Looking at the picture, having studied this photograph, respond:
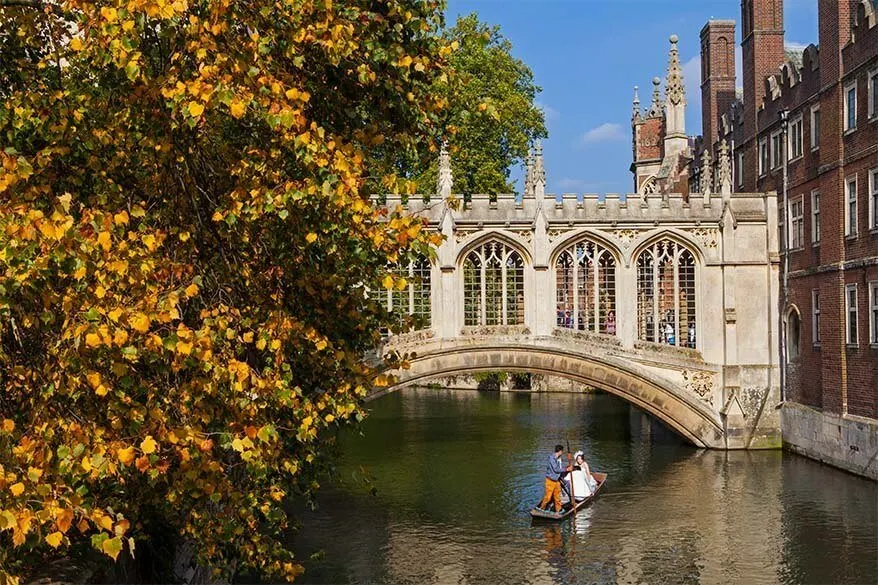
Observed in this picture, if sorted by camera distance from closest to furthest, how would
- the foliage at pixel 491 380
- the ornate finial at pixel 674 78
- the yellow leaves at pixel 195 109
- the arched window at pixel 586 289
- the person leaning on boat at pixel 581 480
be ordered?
the yellow leaves at pixel 195 109, the person leaning on boat at pixel 581 480, the arched window at pixel 586 289, the ornate finial at pixel 674 78, the foliage at pixel 491 380

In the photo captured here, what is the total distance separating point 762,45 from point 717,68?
3.86m

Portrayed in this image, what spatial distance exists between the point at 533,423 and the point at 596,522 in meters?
13.7

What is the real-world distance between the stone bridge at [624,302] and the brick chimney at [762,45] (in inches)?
151

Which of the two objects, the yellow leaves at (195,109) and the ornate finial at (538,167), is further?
the ornate finial at (538,167)

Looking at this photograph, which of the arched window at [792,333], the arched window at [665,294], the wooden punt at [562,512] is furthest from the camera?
the arched window at [792,333]

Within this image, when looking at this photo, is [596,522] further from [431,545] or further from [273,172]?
[273,172]

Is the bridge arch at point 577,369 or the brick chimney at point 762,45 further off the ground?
the brick chimney at point 762,45

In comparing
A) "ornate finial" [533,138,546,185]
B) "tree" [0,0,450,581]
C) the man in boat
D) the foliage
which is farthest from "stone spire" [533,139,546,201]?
the foliage

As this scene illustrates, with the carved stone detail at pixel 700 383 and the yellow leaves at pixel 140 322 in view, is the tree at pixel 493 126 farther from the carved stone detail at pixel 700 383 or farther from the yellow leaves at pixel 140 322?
the yellow leaves at pixel 140 322

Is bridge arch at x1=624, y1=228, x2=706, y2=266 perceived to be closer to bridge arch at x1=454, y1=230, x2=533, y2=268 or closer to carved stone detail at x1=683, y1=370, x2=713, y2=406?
bridge arch at x1=454, y1=230, x2=533, y2=268

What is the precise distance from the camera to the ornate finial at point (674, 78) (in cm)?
3525

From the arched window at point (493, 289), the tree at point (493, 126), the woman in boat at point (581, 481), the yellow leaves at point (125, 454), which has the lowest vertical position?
the woman in boat at point (581, 481)

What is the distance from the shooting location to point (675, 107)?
122 ft

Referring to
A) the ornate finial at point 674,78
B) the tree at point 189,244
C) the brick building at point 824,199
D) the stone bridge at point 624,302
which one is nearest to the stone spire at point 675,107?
the ornate finial at point 674,78
